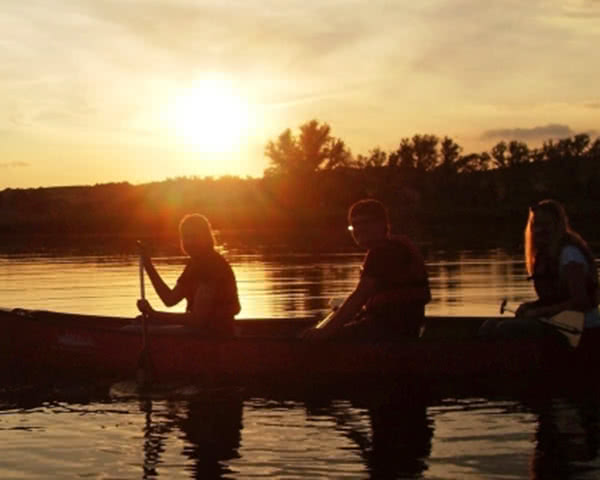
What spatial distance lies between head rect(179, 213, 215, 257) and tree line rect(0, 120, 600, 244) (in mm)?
61994

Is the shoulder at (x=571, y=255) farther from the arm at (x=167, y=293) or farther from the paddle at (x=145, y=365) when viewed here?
the paddle at (x=145, y=365)

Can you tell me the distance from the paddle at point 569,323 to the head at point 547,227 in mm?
573

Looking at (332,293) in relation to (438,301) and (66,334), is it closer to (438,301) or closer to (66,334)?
(438,301)

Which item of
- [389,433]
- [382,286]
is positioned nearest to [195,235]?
[382,286]

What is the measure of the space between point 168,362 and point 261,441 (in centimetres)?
249

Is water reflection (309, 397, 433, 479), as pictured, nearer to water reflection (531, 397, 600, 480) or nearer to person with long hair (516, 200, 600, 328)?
water reflection (531, 397, 600, 480)

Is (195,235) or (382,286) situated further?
(195,235)

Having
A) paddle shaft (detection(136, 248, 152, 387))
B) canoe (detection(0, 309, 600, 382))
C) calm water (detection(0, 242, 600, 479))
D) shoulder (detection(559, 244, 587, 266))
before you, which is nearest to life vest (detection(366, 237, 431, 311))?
canoe (detection(0, 309, 600, 382))

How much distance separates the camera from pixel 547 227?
9031mm

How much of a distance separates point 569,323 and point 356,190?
256 ft

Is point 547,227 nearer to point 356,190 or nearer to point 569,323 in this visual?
point 569,323

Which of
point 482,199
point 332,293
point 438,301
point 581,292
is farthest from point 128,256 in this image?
point 482,199

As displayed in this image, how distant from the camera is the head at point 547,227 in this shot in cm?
898

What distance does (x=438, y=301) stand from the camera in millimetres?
17297
